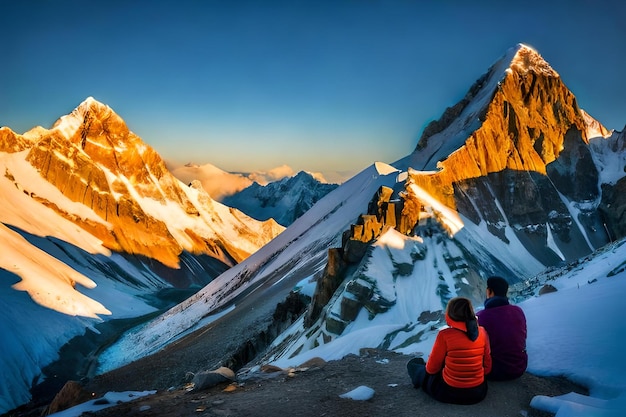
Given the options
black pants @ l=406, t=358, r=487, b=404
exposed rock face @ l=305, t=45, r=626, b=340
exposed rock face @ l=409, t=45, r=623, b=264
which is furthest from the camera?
exposed rock face @ l=409, t=45, r=623, b=264

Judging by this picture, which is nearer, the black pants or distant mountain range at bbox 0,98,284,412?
the black pants

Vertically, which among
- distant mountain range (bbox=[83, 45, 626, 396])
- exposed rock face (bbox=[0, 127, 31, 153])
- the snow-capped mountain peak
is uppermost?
exposed rock face (bbox=[0, 127, 31, 153])

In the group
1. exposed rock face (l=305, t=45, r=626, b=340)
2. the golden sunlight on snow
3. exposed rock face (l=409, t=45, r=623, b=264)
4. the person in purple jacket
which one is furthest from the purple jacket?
exposed rock face (l=409, t=45, r=623, b=264)

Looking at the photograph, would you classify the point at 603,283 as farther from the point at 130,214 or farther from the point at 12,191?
the point at 130,214

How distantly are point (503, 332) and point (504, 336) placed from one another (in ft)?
0.30

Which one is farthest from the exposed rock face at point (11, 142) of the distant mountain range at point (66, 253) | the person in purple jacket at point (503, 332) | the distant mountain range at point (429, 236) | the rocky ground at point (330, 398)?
the person in purple jacket at point (503, 332)

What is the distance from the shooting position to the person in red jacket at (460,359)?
6805 mm

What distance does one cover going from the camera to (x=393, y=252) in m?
31.7

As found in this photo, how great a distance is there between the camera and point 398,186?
46188 mm

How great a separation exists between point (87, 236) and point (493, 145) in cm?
13119

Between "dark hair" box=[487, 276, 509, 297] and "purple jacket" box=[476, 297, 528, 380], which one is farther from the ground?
"dark hair" box=[487, 276, 509, 297]

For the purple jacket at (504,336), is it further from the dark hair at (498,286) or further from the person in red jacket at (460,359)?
the person in red jacket at (460,359)

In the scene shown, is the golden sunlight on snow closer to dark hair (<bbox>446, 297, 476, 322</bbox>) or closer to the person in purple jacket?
the person in purple jacket

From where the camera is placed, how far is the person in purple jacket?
7.70 m
